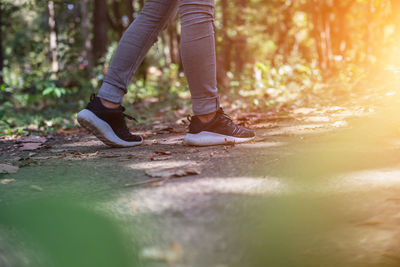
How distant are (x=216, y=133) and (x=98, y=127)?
0.72 m

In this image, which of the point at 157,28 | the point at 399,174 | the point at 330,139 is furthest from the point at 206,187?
the point at 157,28

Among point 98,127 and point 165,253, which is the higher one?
point 98,127

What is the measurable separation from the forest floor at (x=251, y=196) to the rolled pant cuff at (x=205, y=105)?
0.34m

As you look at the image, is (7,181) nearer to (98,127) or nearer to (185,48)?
(98,127)

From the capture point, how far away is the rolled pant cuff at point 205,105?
8.24 ft

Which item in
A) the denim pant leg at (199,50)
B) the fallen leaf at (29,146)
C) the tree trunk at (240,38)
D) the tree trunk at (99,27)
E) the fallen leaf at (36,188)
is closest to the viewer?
the fallen leaf at (36,188)

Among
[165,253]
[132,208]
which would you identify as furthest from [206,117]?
[165,253]

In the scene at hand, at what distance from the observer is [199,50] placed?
2.41m

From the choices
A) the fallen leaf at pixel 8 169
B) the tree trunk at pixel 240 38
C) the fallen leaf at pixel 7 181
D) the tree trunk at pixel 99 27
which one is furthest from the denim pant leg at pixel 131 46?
the tree trunk at pixel 99 27

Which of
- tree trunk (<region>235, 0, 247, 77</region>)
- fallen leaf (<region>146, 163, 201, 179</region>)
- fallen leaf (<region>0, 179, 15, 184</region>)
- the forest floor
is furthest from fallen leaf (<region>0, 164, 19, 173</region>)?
tree trunk (<region>235, 0, 247, 77</region>)

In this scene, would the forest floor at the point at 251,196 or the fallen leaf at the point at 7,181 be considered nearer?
the forest floor at the point at 251,196

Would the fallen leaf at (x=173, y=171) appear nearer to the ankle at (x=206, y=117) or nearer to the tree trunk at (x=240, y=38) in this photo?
the ankle at (x=206, y=117)

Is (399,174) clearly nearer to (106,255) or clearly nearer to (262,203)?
(262,203)

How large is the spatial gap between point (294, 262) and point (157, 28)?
74.0 inches
